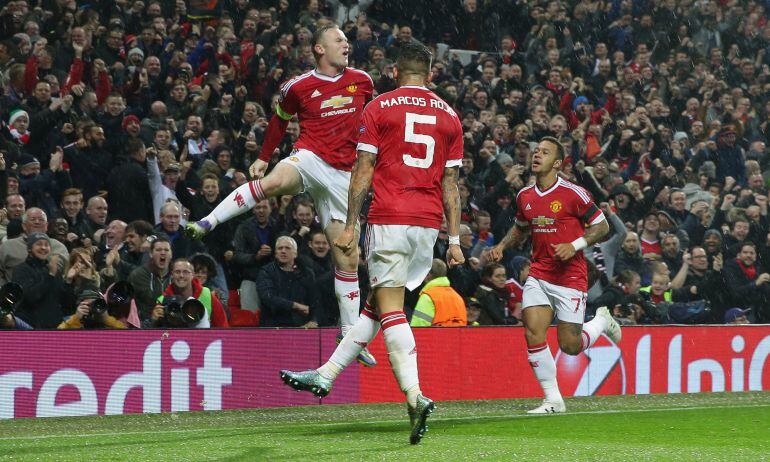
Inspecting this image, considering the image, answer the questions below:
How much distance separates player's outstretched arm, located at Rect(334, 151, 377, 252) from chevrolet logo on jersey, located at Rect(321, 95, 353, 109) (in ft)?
5.53

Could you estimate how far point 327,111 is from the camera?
889 centimetres

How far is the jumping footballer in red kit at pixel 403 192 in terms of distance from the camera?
285 inches

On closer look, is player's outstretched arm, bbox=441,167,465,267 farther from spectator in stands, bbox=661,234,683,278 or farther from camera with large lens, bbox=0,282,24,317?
spectator in stands, bbox=661,234,683,278

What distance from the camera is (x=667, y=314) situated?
14867 mm

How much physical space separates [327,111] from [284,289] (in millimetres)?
3271

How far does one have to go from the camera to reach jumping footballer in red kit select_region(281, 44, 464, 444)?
7238mm

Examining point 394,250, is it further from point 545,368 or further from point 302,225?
point 302,225

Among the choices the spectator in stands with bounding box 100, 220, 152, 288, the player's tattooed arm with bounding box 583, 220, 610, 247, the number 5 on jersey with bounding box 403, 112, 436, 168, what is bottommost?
the spectator in stands with bounding box 100, 220, 152, 288

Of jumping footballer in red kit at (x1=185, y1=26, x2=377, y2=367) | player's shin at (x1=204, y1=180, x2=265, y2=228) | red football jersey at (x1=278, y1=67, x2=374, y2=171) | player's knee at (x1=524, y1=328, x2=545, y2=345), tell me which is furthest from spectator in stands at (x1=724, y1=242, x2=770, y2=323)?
player's shin at (x1=204, y1=180, x2=265, y2=228)

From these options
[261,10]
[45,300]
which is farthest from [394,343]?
[261,10]

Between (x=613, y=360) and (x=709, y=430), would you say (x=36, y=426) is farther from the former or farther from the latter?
(x=613, y=360)

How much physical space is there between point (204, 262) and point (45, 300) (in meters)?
1.74

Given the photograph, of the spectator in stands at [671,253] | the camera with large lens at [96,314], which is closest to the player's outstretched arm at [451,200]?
the camera with large lens at [96,314]

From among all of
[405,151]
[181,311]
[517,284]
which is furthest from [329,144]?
[517,284]
